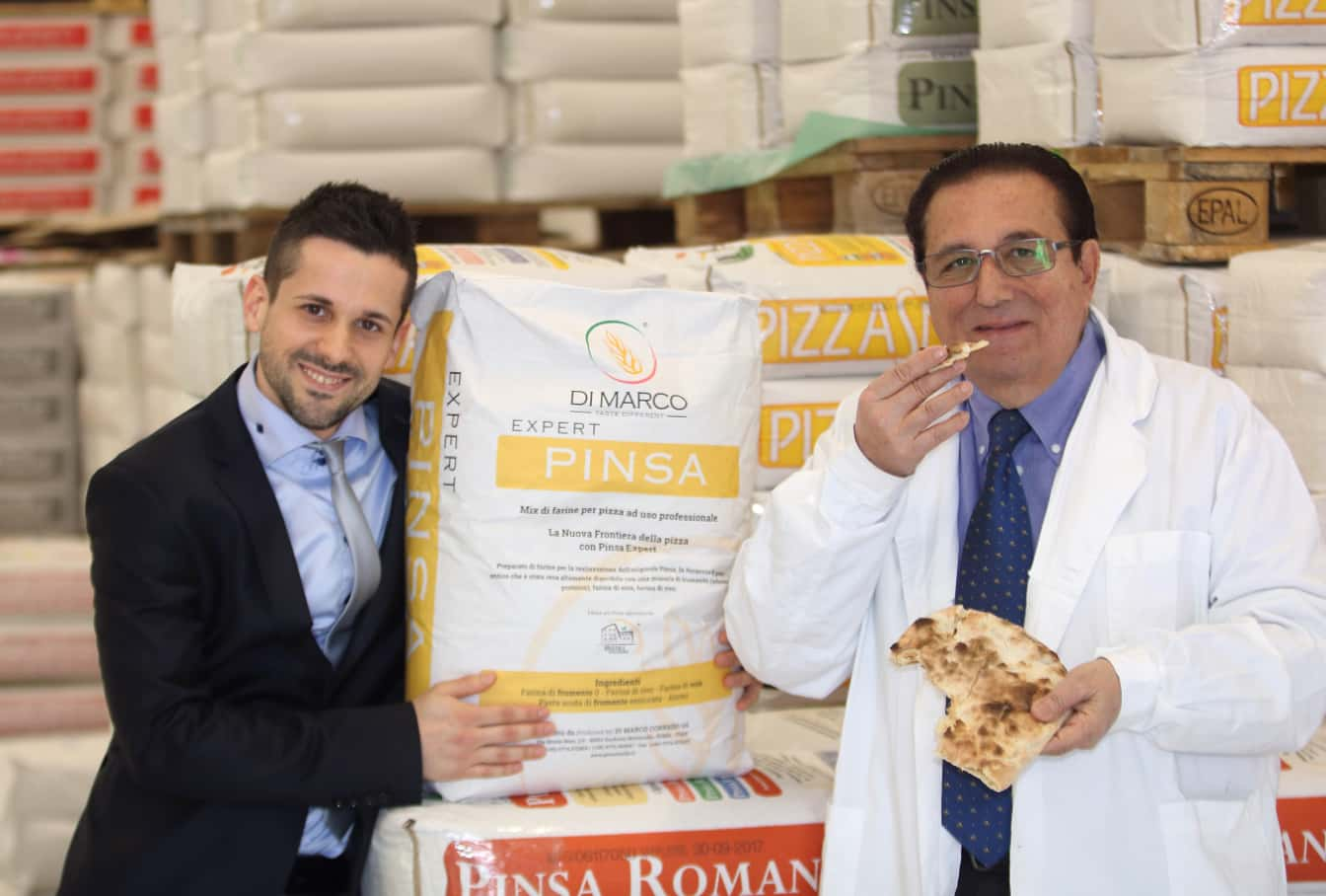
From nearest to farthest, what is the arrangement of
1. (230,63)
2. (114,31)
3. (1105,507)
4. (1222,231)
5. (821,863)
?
(1105,507)
(821,863)
(1222,231)
(230,63)
(114,31)

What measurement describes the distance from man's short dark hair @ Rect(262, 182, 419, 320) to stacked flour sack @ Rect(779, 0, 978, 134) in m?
1.48

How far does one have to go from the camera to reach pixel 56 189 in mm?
6840

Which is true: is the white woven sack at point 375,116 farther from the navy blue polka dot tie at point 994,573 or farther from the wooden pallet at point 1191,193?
the navy blue polka dot tie at point 994,573

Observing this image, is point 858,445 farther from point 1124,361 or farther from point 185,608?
point 185,608

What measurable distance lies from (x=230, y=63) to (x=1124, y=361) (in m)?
3.49

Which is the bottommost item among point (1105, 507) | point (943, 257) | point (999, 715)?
point (999, 715)

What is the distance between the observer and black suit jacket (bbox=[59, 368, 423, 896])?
2180 mm

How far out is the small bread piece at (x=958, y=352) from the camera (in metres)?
2.01

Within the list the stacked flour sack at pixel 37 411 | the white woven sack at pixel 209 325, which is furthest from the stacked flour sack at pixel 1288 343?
the stacked flour sack at pixel 37 411

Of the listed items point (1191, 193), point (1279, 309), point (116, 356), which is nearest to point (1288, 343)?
point (1279, 309)

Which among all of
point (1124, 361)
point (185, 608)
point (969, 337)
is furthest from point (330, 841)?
point (1124, 361)

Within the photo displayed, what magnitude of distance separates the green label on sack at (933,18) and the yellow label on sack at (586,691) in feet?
6.06

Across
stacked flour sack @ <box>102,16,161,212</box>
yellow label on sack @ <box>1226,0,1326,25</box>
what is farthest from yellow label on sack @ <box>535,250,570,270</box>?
stacked flour sack @ <box>102,16,161,212</box>

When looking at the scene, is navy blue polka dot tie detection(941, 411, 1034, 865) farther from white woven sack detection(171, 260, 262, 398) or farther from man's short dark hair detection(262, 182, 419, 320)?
white woven sack detection(171, 260, 262, 398)
